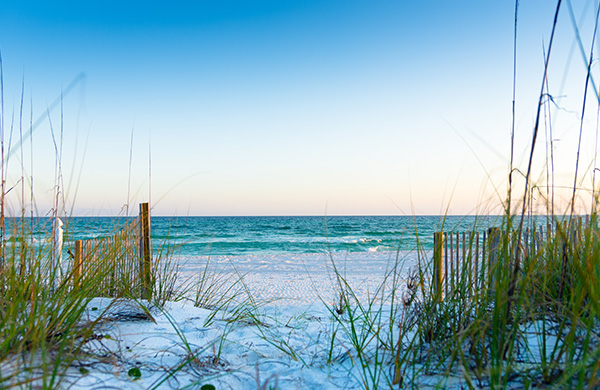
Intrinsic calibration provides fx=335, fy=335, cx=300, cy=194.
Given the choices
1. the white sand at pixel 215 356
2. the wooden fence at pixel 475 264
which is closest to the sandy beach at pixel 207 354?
the white sand at pixel 215 356

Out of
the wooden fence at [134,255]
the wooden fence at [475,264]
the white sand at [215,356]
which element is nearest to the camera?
the white sand at [215,356]

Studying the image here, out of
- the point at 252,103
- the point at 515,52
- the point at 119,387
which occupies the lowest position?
the point at 119,387

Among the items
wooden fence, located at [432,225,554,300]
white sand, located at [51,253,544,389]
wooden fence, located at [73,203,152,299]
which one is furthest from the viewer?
wooden fence, located at [73,203,152,299]

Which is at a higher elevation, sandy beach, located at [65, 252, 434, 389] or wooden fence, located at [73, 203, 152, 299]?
wooden fence, located at [73, 203, 152, 299]

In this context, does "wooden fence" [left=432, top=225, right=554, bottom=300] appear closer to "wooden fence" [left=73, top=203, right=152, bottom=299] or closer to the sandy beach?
the sandy beach

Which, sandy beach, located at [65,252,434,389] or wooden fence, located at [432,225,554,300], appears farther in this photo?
wooden fence, located at [432,225,554,300]

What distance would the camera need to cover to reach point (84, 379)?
4.37ft

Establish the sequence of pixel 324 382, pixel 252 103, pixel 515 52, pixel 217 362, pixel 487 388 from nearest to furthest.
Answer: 1. pixel 487 388
2. pixel 515 52
3. pixel 324 382
4. pixel 217 362
5. pixel 252 103

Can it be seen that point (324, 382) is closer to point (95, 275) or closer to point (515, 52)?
point (95, 275)

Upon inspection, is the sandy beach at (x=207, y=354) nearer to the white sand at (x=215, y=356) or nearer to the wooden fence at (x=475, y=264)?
the white sand at (x=215, y=356)

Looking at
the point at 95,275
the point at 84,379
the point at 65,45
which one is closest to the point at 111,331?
the point at 95,275

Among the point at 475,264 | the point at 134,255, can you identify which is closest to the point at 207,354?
the point at 475,264

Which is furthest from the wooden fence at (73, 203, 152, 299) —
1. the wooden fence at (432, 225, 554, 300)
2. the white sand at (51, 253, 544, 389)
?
the wooden fence at (432, 225, 554, 300)

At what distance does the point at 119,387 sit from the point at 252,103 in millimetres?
8230
